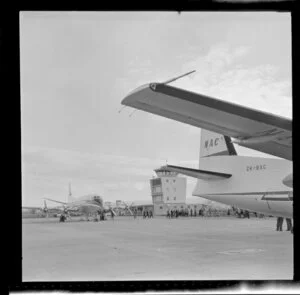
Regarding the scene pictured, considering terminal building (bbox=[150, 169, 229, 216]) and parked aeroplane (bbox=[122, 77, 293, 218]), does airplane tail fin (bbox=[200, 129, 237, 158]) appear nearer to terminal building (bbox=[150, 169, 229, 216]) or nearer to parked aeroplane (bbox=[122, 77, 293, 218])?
parked aeroplane (bbox=[122, 77, 293, 218])

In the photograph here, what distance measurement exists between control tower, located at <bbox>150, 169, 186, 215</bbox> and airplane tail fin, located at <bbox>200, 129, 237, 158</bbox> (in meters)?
19.6

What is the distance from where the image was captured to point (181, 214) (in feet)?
103

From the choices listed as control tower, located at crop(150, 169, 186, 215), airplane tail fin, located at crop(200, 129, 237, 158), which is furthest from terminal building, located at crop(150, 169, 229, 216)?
airplane tail fin, located at crop(200, 129, 237, 158)

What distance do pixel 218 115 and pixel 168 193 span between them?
2830cm

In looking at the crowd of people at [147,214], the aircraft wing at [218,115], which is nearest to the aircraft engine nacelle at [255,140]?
the aircraft wing at [218,115]

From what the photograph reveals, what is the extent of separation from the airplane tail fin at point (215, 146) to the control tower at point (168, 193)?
1965 centimetres

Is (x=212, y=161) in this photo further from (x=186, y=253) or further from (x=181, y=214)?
(x=181, y=214)

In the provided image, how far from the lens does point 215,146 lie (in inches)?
431

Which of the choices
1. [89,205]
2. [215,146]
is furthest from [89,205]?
[215,146]

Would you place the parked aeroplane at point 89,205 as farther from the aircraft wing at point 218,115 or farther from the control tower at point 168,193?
the aircraft wing at point 218,115

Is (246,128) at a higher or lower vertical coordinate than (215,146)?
lower

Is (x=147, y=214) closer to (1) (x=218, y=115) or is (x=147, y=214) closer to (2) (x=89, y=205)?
(2) (x=89, y=205)

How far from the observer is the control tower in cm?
3181
